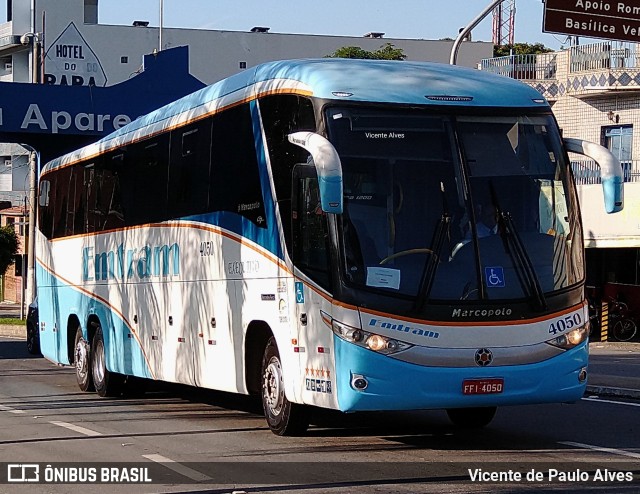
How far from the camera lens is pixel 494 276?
11242mm

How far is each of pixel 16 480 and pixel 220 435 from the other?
3219 mm

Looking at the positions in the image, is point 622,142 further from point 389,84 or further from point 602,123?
point 389,84

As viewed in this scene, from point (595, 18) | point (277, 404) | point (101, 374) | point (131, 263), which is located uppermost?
point (595, 18)

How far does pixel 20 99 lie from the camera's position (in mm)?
25609

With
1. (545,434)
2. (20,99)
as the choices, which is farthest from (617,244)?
(545,434)

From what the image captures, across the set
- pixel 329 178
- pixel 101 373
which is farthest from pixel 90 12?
pixel 329 178

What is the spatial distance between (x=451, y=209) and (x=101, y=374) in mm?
8958

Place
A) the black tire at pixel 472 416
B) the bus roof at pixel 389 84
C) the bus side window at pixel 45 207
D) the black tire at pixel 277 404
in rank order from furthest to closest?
the bus side window at pixel 45 207, the black tire at pixel 472 416, the black tire at pixel 277 404, the bus roof at pixel 389 84

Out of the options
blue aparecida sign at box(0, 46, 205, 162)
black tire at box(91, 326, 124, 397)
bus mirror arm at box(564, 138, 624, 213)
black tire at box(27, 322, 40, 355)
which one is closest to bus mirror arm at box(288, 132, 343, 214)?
bus mirror arm at box(564, 138, 624, 213)

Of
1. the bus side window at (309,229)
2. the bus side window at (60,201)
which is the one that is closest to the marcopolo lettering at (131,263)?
the bus side window at (60,201)

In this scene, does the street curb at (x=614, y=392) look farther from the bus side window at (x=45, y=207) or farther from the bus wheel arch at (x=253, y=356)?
the bus side window at (x=45, y=207)

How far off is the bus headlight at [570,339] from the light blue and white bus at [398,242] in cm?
2

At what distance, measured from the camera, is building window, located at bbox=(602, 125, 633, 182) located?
3731 cm

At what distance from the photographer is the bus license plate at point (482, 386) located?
11.1m
